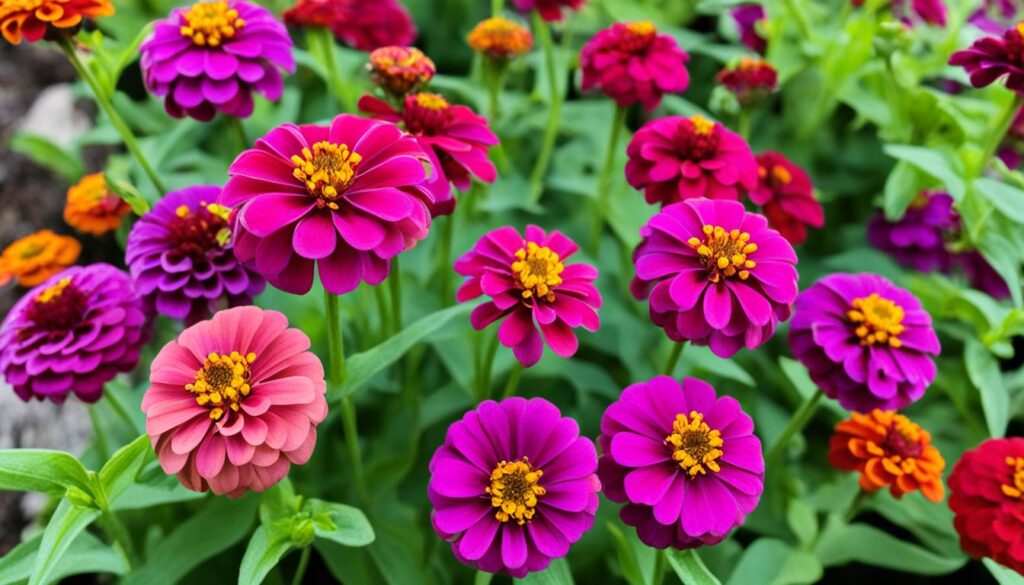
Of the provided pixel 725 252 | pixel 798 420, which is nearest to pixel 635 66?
pixel 725 252

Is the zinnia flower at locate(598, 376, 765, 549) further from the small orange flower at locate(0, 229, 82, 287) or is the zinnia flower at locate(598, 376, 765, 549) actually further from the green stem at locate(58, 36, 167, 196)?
the small orange flower at locate(0, 229, 82, 287)

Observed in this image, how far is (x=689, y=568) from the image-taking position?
965mm

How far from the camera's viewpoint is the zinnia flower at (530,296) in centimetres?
95

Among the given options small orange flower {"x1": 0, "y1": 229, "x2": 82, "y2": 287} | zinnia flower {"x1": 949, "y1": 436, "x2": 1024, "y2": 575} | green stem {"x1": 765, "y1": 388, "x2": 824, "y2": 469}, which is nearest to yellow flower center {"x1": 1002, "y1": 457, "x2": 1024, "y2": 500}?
zinnia flower {"x1": 949, "y1": 436, "x2": 1024, "y2": 575}

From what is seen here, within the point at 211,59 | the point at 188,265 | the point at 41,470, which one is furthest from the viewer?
the point at 211,59

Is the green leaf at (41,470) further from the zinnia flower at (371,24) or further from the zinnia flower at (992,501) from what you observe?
the zinnia flower at (992,501)

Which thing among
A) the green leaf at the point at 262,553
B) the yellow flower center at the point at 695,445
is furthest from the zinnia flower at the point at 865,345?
the green leaf at the point at 262,553

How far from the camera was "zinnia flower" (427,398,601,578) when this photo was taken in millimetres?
872

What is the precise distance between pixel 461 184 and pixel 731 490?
0.54 m

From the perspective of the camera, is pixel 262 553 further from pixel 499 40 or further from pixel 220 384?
pixel 499 40

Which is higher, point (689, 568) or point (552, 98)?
point (552, 98)

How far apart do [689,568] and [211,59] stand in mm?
959

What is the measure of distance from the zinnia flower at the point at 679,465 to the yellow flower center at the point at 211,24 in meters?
0.78

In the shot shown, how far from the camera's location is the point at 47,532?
3.03 feet
